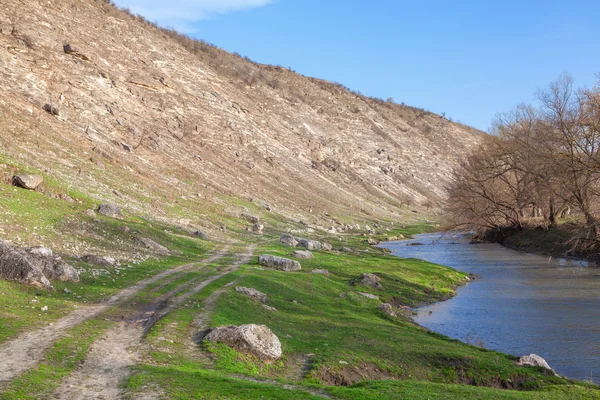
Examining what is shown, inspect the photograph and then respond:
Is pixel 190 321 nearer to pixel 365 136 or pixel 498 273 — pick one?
pixel 498 273

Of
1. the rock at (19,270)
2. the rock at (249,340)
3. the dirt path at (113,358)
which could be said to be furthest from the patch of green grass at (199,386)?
the rock at (19,270)

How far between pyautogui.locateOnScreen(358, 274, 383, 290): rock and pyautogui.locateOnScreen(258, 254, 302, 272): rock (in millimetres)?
5496

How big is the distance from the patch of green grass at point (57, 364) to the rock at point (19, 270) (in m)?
5.15

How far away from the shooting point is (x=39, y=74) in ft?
245

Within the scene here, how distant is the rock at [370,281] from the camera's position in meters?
42.2

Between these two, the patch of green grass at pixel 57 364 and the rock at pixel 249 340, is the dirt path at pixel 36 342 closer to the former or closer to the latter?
the patch of green grass at pixel 57 364

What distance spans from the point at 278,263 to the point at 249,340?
21.6 meters

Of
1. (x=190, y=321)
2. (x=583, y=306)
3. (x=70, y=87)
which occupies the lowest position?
(x=190, y=321)

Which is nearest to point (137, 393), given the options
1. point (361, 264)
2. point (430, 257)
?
point (361, 264)

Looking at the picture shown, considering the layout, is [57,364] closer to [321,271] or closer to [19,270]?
[19,270]

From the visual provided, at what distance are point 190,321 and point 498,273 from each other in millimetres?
42443

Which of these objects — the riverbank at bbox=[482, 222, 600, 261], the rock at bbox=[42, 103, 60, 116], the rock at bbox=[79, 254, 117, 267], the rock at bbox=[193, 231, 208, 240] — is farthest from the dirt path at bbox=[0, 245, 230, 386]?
the rock at bbox=[42, 103, 60, 116]

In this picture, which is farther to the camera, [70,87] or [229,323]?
[70,87]

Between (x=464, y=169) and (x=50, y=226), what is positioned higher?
(x=464, y=169)
